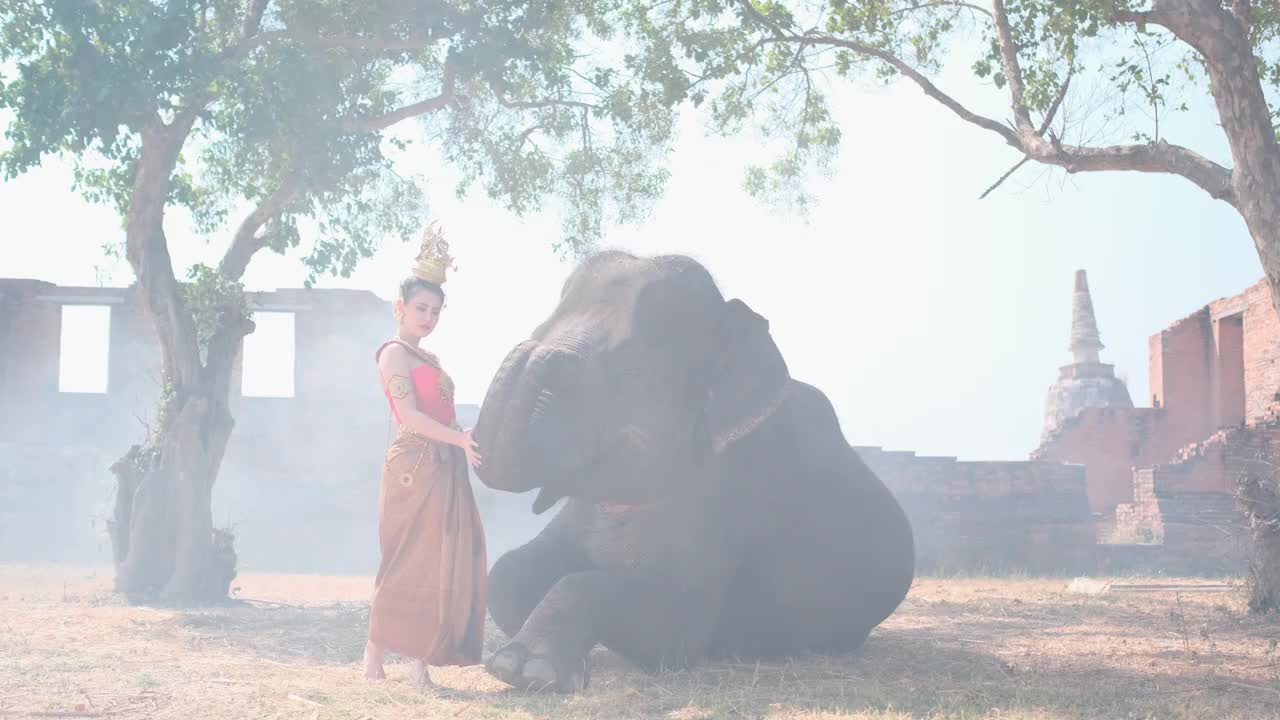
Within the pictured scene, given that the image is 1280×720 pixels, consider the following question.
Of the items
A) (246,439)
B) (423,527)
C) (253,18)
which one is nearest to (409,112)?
(253,18)

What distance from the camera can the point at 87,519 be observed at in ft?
81.0

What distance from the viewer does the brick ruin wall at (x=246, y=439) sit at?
23031mm

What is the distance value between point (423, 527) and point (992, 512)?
13.3 metres

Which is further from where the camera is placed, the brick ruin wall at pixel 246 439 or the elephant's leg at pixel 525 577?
the brick ruin wall at pixel 246 439

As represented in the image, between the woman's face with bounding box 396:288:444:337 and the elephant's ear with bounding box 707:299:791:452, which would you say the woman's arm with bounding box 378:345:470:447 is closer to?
the woman's face with bounding box 396:288:444:337

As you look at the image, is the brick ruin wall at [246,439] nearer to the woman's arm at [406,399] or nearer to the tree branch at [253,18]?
the tree branch at [253,18]

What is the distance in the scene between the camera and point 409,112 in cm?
1123

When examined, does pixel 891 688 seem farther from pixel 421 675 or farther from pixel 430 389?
pixel 430 389

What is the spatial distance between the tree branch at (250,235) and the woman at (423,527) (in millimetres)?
6090

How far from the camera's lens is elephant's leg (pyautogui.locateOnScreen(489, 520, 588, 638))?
19.2 feet

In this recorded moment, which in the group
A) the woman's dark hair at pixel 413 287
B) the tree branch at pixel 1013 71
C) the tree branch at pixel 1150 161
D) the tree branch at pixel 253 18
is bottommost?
the woman's dark hair at pixel 413 287

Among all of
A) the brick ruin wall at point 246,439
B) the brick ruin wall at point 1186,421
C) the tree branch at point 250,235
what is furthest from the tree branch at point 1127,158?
the brick ruin wall at point 246,439

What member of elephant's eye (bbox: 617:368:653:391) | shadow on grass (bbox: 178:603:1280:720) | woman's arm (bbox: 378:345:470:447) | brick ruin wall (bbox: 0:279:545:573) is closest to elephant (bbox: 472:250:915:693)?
elephant's eye (bbox: 617:368:653:391)

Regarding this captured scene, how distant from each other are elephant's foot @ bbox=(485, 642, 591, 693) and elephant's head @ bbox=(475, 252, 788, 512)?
659 mm
